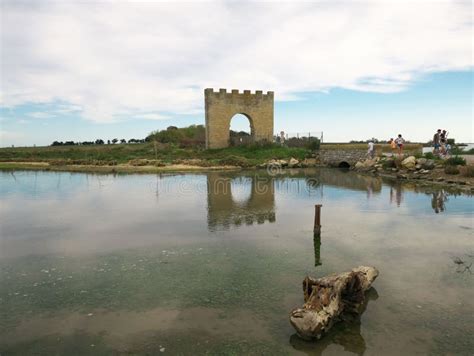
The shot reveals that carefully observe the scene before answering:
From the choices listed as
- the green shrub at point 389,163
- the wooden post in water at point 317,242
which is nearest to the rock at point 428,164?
the green shrub at point 389,163

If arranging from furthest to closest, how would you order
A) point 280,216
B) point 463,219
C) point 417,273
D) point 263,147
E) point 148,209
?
point 263,147 → point 148,209 → point 280,216 → point 463,219 → point 417,273

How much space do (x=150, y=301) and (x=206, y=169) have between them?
24.0 meters

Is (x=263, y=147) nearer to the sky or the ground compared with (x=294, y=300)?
nearer to the sky

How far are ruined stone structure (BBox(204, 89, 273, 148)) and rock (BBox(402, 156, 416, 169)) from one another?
1595 cm

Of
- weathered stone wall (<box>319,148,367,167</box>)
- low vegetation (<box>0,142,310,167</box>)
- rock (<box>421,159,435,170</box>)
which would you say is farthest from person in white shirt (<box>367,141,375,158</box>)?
low vegetation (<box>0,142,310,167</box>)

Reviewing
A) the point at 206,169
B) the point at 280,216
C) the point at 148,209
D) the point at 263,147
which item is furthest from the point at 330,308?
the point at 263,147

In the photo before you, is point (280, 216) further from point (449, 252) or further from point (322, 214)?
point (449, 252)

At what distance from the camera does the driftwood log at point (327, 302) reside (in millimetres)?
5207

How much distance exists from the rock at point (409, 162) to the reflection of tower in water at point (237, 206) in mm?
9794

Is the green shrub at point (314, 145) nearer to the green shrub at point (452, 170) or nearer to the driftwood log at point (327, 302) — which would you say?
the green shrub at point (452, 170)

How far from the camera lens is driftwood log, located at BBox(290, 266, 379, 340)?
5.21 metres

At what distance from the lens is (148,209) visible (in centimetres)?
1406

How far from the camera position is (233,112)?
119ft

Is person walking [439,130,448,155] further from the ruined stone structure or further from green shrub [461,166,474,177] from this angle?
the ruined stone structure
